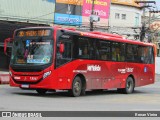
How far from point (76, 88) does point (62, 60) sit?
1709 mm

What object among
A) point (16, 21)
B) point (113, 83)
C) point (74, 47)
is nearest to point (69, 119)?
point (74, 47)

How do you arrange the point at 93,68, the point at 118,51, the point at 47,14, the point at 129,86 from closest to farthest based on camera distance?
the point at 93,68 < the point at 118,51 < the point at 129,86 < the point at 47,14

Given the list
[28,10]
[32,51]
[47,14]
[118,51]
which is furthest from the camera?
[47,14]

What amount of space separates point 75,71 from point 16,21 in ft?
78.3

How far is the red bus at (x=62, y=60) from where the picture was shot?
1831 centimetres

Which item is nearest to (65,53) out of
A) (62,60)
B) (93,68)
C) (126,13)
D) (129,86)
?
(62,60)

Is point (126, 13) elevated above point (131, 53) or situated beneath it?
elevated above

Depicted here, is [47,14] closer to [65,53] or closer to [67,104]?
[65,53]

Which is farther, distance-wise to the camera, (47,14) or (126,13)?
(126,13)

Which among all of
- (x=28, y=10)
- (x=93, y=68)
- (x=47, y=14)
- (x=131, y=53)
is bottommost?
(x=93, y=68)

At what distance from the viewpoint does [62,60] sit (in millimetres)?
18672

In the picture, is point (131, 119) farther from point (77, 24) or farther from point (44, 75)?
point (77, 24)

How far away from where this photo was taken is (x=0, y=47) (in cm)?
4419

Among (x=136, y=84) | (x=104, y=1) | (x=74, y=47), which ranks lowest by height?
(x=136, y=84)
